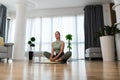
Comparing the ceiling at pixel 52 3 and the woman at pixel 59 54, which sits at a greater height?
the ceiling at pixel 52 3

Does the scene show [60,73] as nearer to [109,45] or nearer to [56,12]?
[109,45]

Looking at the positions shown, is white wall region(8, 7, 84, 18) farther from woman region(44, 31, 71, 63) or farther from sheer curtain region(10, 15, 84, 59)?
woman region(44, 31, 71, 63)

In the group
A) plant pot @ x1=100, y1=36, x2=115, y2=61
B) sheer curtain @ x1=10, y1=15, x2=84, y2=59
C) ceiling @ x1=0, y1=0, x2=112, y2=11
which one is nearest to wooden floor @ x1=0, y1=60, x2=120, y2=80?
plant pot @ x1=100, y1=36, x2=115, y2=61

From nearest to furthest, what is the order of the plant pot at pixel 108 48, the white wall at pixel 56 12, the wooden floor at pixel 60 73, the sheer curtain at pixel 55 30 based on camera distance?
1. the wooden floor at pixel 60 73
2. the plant pot at pixel 108 48
3. the sheer curtain at pixel 55 30
4. the white wall at pixel 56 12

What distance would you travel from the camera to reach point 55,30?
7980 millimetres

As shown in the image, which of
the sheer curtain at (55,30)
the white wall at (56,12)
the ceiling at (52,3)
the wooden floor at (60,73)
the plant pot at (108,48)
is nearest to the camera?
the wooden floor at (60,73)

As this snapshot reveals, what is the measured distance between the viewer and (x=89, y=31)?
7219 millimetres

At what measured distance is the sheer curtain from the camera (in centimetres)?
760

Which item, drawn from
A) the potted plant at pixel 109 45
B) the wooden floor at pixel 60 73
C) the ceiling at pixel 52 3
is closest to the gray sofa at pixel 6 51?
the ceiling at pixel 52 3

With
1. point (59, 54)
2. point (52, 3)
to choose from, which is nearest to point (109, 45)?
point (59, 54)

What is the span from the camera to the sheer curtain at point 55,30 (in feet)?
24.9

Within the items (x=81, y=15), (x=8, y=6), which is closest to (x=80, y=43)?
(x=81, y=15)

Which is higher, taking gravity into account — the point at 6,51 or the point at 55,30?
the point at 55,30

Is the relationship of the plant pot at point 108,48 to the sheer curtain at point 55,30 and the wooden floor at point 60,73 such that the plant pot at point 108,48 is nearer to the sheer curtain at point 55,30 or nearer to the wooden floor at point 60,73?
the wooden floor at point 60,73
